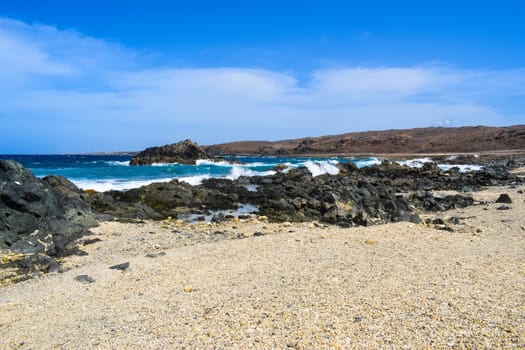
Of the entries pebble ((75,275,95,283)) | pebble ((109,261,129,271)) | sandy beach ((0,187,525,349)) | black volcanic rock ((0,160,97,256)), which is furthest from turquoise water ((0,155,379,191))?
sandy beach ((0,187,525,349))

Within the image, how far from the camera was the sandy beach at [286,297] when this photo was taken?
3959 mm

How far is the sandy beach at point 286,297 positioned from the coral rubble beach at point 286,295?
19mm

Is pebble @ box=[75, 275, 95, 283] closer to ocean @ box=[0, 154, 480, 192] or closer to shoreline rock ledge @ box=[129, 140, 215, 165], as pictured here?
ocean @ box=[0, 154, 480, 192]

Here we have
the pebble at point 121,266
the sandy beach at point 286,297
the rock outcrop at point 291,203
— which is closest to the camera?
the sandy beach at point 286,297

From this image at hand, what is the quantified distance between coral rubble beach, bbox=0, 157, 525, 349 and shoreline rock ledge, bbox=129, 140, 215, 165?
46446 millimetres

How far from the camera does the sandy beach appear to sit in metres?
3.96

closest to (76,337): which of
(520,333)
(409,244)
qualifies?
(520,333)

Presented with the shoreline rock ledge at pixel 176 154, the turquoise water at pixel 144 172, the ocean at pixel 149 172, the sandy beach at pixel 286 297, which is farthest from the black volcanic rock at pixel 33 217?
the shoreline rock ledge at pixel 176 154

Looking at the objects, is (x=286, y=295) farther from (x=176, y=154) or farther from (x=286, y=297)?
(x=176, y=154)

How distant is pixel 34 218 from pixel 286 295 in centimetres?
829

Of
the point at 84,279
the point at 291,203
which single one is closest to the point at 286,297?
the point at 84,279

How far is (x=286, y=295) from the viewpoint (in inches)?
197

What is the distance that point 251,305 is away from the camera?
4.74m

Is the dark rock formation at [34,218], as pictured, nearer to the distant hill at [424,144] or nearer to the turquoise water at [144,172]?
the turquoise water at [144,172]
